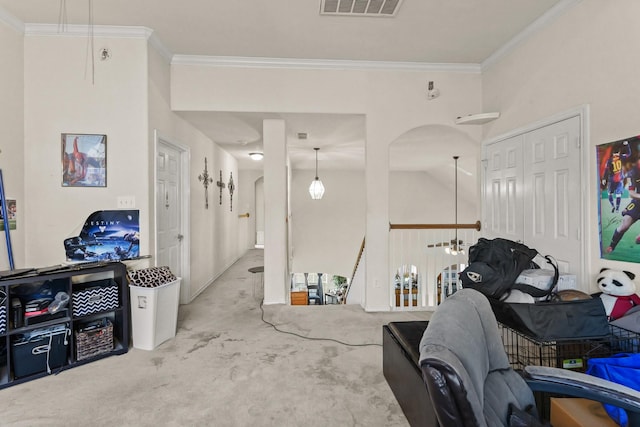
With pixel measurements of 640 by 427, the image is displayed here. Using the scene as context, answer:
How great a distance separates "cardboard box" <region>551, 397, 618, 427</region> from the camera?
144cm

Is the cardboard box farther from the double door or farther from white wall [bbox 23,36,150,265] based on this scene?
white wall [bbox 23,36,150,265]

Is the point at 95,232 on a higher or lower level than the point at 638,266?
higher

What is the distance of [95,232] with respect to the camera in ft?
9.75

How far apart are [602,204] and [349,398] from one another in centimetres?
223

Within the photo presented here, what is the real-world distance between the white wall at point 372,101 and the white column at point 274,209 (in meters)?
0.38

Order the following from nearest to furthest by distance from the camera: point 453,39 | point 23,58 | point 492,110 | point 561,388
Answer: point 561,388, point 23,58, point 453,39, point 492,110

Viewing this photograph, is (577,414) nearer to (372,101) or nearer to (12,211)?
(372,101)

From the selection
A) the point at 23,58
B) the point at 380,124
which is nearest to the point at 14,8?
the point at 23,58

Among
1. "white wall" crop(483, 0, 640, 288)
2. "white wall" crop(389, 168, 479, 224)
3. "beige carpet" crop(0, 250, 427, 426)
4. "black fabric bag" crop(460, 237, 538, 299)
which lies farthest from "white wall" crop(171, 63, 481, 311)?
"white wall" crop(389, 168, 479, 224)

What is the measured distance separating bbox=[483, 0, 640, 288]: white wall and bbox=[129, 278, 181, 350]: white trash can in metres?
3.47

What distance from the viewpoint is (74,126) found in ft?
9.81

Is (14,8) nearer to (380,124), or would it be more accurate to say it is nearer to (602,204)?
(380,124)

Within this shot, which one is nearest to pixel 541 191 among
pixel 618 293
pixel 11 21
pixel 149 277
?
pixel 618 293

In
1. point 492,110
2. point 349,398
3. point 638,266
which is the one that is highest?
point 492,110
